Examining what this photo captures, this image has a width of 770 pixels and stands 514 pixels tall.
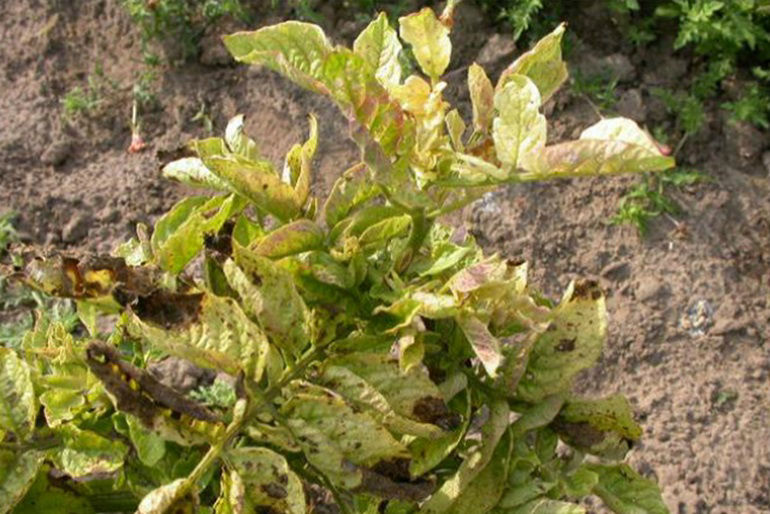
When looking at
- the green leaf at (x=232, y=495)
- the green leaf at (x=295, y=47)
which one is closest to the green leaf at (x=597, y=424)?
the green leaf at (x=232, y=495)

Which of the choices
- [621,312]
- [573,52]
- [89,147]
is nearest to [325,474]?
[621,312]

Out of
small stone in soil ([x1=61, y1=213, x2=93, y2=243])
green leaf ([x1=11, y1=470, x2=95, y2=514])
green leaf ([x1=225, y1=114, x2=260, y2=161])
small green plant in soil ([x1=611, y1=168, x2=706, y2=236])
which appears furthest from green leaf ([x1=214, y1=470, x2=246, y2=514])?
small green plant in soil ([x1=611, y1=168, x2=706, y2=236])

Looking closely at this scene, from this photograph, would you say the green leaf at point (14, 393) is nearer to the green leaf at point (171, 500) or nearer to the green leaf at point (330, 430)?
the green leaf at point (171, 500)

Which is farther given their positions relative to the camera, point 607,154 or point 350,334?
point 350,334

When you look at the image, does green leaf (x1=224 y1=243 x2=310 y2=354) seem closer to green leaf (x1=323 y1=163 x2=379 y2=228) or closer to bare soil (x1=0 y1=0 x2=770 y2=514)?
green leaf (x1=323 y1=163 x2=379 y2=228)

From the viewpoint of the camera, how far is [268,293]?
1250mm

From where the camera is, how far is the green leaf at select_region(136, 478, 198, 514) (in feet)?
3.98

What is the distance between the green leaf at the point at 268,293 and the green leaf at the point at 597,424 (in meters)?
0.44

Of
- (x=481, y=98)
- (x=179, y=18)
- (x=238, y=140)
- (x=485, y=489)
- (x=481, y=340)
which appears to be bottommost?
(x=179, y=18)

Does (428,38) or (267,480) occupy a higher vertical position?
(428,38)

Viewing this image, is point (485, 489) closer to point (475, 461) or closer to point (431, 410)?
point (475, 461)

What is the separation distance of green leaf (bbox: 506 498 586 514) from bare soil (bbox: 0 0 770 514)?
4.63ft

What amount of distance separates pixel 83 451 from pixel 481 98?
2.38 ft

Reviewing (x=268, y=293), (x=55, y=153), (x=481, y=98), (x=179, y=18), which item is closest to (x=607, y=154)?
(x=481, y=98)
